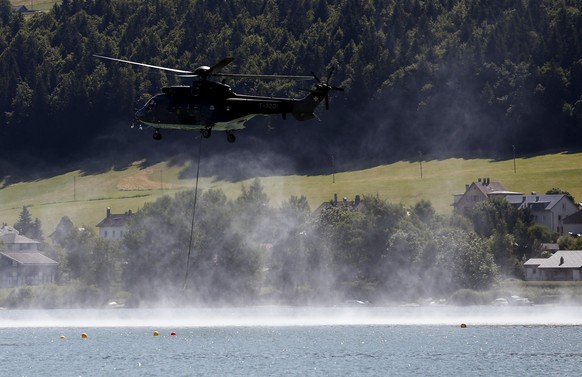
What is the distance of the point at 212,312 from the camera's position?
157 metres

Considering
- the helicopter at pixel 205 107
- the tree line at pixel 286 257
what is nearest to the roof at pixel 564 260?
the tree line at pixel 286 257

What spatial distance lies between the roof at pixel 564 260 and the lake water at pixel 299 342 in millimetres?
23407

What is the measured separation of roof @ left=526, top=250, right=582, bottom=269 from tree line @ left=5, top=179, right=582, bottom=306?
11.5ft

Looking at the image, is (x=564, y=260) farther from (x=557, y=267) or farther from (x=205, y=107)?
(x=205, y=107)

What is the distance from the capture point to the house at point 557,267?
17262cm

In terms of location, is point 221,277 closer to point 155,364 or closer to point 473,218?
point 473,218

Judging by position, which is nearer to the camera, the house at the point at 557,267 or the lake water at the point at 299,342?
the lake water at the point at 299,342

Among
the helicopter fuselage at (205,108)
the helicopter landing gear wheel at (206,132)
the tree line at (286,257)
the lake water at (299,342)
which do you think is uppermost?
the tree line at (286,257)

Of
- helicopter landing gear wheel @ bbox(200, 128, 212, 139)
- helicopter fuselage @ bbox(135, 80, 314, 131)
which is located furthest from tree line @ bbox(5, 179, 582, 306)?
helicopter landing gear wheel @ bbox(200, 128, 212, 139)

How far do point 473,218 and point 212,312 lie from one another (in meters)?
45.4

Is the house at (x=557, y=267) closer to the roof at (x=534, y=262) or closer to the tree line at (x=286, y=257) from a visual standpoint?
the roof at (x=534, y=262)

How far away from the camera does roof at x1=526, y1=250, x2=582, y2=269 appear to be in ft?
570

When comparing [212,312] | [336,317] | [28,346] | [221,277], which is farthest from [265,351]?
[221,277]

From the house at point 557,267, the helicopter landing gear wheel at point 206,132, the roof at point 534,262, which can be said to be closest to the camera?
the helicopter landing gear wheel at point 206,132
